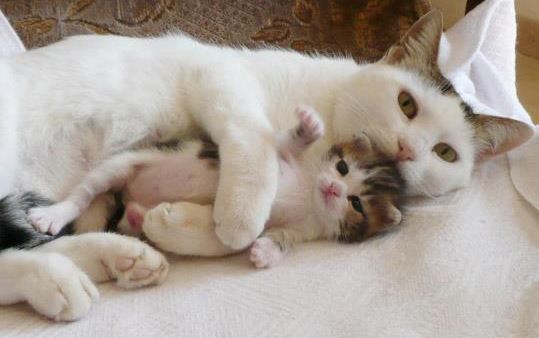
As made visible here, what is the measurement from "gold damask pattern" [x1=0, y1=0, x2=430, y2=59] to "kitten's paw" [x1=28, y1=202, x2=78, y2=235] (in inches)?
32.7

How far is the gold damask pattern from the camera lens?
1763mm

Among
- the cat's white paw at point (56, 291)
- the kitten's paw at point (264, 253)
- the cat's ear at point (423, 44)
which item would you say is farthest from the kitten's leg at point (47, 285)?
the cat's ear at point (423, 44)

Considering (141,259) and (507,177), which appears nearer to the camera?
(141,259)

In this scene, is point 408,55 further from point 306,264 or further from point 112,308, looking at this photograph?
point 112,308

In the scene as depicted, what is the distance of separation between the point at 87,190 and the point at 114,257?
0.57 ft

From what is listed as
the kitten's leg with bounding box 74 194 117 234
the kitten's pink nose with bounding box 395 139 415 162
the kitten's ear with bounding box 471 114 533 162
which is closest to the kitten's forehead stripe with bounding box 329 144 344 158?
the kitten's pink nose with bounding box 395 139 415 162

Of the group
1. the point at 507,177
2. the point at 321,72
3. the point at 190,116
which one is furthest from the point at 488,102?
the point at 190,116

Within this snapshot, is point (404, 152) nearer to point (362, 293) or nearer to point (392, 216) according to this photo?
point (392, 216)

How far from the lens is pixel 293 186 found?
1113 millimetres

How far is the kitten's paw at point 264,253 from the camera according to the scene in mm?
1008

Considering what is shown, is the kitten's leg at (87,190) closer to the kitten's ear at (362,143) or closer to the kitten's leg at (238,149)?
the kitten's leg at (238,149)

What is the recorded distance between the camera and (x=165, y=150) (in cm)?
114

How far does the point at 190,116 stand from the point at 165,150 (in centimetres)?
9

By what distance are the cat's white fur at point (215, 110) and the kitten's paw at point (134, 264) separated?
44mm
